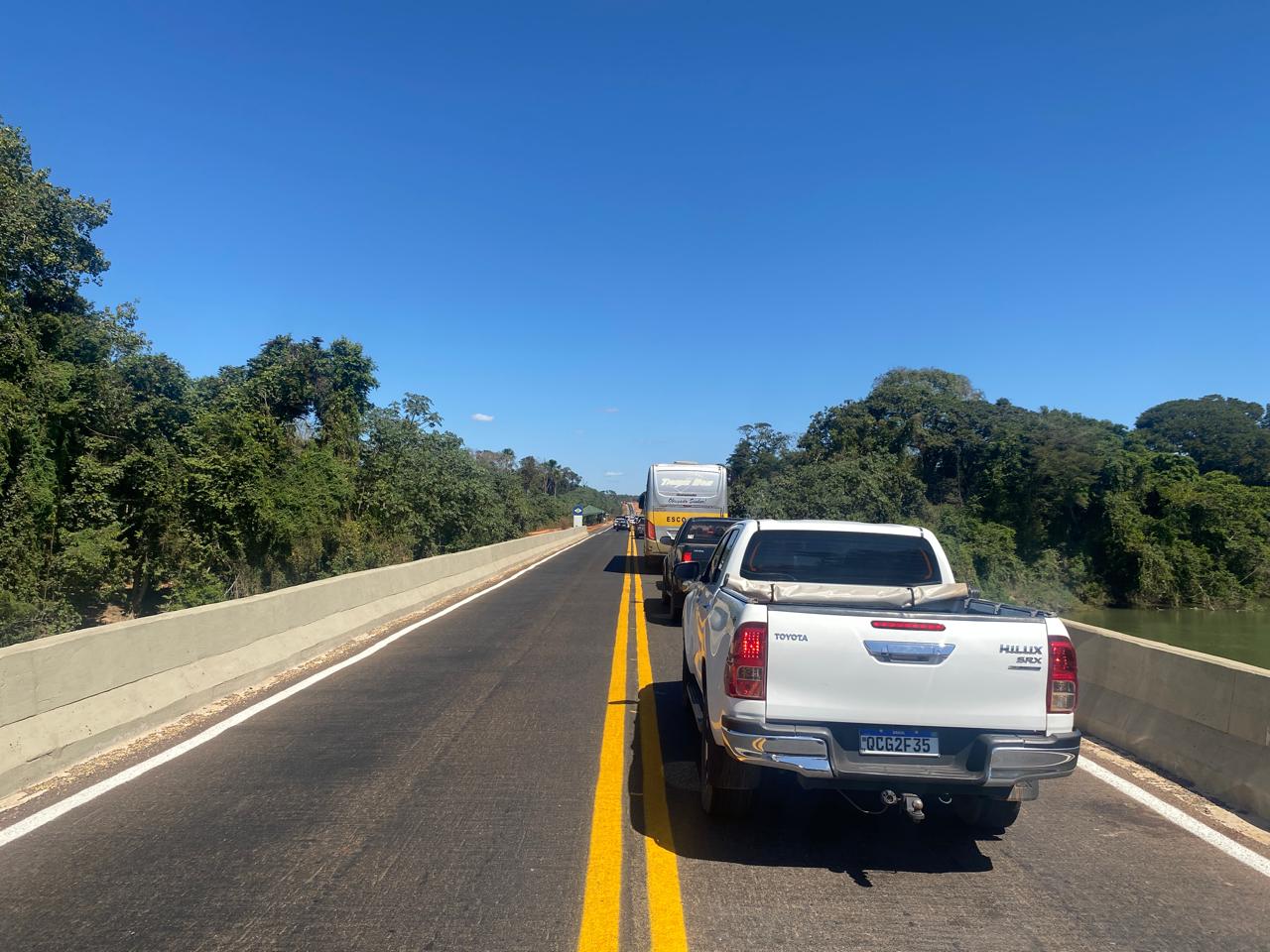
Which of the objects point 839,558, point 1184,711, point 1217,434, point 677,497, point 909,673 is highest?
point 1217,434

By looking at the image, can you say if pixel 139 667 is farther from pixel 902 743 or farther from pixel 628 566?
pixel 628 566

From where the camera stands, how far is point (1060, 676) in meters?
4.39

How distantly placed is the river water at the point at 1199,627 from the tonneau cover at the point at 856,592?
91.3 feet

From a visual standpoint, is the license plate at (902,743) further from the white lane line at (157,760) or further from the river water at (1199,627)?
the river water at (1199,627)

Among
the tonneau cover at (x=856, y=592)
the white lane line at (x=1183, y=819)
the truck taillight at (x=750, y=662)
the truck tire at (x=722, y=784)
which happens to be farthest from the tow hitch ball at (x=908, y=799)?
the white lane line at (x=1183, y=819)

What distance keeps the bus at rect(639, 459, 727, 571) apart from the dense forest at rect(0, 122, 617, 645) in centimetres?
1294

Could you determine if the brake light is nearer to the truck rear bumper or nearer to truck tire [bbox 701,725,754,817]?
the truck rear bumper

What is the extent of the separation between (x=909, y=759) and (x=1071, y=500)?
46.7 m

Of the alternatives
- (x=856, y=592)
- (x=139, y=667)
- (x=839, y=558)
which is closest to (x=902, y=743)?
(x=856, y=592)

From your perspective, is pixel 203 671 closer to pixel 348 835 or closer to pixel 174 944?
pixel 348 835

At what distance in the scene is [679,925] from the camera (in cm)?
383

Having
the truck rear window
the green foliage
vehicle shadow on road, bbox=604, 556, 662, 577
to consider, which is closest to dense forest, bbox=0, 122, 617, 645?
vehicle shadow on road, bbox=604, 556, 662, 577

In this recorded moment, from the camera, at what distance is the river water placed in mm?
31781

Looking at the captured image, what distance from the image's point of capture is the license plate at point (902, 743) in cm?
437
